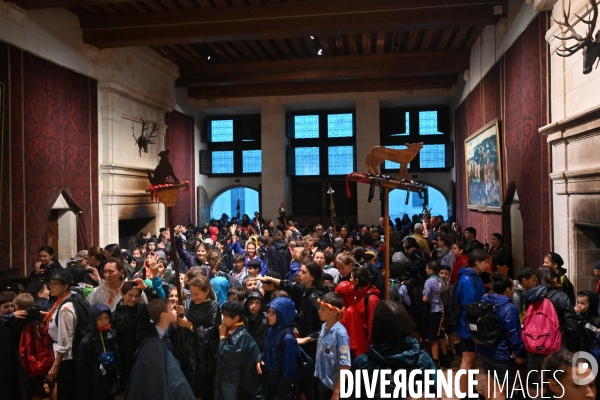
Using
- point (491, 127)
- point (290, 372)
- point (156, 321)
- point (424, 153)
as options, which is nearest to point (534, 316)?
point (290, 372)

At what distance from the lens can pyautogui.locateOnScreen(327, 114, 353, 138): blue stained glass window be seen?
17578 millimetres

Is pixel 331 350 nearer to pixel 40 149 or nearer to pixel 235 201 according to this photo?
pixel 40 149

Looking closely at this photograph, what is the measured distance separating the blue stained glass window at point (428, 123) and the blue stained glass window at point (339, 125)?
260 cm

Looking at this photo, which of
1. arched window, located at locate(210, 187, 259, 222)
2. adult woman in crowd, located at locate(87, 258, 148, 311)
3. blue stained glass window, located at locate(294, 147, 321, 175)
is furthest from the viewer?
arched window, located at locate(210, 187, 259, 222)

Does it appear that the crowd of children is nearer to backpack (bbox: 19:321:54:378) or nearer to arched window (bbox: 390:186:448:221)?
backpack (bbox: 19:321:54:378)

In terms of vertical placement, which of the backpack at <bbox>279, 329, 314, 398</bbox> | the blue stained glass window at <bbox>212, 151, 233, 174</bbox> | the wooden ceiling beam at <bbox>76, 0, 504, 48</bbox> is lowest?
the backpack at <bbox>279, 329, 314, 398</bbox>

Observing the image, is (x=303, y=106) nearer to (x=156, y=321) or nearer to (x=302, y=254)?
(x=302, y=254)

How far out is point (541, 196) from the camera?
6.50 metres

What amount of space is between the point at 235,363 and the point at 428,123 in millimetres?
15048

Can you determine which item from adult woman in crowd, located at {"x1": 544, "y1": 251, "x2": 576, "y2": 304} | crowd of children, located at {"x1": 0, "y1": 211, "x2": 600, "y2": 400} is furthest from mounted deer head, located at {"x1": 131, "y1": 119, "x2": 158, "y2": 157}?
adult woman in crowd, located at {"x1": 544, "y1": 251, "x2": 576, "y2": 304}

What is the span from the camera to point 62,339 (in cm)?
378

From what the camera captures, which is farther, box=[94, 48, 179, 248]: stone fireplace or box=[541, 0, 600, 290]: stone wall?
box=[94, 48, 179, 248]: stone fireplace

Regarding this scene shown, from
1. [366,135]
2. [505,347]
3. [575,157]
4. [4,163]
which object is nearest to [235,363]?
[505,347]

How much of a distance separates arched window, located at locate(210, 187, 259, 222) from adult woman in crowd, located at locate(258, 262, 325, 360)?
1493cm
